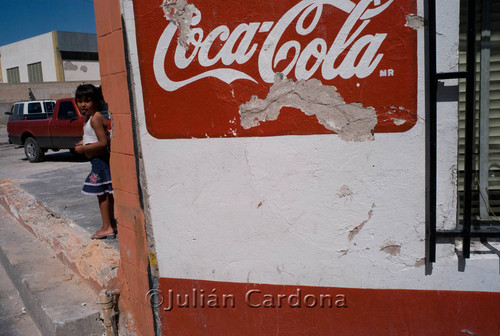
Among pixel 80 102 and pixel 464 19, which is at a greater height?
pixel 464 19

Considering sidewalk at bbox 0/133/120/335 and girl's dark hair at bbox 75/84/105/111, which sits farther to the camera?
girl's dark hair at bbox 75/84/105/111

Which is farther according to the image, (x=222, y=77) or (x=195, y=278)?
(x=195, y=278)

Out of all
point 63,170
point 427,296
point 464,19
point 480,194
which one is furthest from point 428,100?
point 63,170

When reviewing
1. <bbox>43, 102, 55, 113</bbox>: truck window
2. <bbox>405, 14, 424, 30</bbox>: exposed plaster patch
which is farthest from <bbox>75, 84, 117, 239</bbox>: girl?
<bbox>43, 102, 55, 113</bbox>: truck window

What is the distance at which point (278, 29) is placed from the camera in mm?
2479

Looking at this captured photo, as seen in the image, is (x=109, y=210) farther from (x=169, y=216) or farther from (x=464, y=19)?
(x=464, y=19)

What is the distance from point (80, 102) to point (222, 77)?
6.96 ft

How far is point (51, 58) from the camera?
121 ft

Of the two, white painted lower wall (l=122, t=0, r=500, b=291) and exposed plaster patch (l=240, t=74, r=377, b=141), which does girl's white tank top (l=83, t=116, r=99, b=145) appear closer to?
white painted lower wall (l=122, t=0, r=500, b=291)

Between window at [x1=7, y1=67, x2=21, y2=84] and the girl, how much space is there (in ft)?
140

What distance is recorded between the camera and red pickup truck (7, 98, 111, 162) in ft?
38.5

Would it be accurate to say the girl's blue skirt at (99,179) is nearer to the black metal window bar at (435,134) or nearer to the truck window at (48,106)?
the black metal window bar at (435,134)

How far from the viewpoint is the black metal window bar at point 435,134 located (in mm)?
2207

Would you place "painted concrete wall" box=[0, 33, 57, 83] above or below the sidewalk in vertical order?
above
